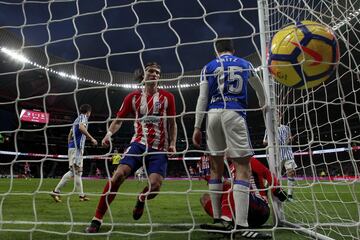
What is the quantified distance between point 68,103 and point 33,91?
419 centimetres

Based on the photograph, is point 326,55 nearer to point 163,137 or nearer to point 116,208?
point 163,137

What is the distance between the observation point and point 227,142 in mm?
2836

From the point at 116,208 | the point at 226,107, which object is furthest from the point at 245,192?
the point at 116,208

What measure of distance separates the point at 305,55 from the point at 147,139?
1.65m

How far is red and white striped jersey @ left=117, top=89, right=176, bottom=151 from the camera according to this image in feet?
11.2

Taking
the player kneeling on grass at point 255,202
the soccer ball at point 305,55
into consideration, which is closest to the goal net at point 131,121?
the player kneeling on grass at point 255,202

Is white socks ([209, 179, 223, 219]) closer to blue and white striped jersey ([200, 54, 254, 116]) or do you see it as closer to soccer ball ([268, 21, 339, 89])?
blue and white striped jersey ([200, 54, 254, 116])

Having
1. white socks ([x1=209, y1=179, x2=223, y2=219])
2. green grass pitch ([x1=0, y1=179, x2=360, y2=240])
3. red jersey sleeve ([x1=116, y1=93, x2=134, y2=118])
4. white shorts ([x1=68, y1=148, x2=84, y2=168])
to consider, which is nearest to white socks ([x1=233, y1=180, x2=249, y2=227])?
green grass pitch ([x1=0, y1=179, x2=360, y2=240])

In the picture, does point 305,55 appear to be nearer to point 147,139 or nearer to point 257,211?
point 257,211

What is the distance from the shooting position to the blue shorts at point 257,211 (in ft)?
10.5

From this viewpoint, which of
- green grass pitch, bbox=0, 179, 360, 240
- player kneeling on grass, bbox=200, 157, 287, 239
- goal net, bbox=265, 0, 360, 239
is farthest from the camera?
player kneeling on grass, bbox=200, 157, 287, 239

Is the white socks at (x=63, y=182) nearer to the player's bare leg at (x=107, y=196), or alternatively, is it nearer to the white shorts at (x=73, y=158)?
the white shorts at (x=73, y=158)

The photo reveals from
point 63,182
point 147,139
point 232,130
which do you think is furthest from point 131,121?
point 232,130

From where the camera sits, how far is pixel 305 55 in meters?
2.41
